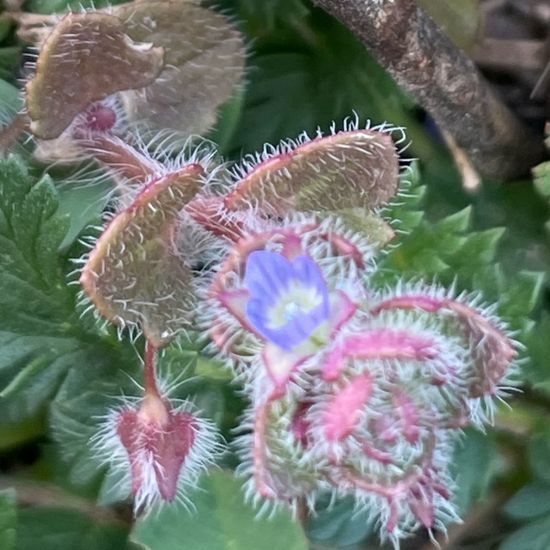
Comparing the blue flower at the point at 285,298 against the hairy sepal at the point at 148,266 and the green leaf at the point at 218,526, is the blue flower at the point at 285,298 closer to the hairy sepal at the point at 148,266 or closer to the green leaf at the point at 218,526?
the hairy sepal at the point at 148,266

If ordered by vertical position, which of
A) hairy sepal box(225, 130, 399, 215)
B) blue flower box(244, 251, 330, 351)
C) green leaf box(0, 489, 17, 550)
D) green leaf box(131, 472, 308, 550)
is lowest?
green leaf box(131, 472, 308, 550)

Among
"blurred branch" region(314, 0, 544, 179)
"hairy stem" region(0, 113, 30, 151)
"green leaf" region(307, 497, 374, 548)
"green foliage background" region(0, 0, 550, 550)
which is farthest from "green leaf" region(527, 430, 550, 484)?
"hairy stem" region(0, 113, 30, 151)

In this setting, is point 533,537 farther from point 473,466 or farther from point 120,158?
point 120,158

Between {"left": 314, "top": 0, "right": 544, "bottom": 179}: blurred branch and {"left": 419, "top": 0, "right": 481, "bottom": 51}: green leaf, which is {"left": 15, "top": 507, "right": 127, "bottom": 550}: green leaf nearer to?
{"left": 314, "top": 0, "right": 544, "bottom": 179}: blurred branch

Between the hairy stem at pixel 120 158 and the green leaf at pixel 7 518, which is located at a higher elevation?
the hairy stem at pixel 120 158

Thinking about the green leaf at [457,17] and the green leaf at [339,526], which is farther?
the green leaf at [457,17]

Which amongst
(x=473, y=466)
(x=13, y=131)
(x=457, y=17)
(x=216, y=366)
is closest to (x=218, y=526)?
(x=216, y=366)

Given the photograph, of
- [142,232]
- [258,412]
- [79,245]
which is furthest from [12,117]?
[258,412]

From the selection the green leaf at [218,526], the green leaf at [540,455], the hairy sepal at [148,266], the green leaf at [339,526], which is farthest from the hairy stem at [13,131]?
the green leaf at [540,455]
